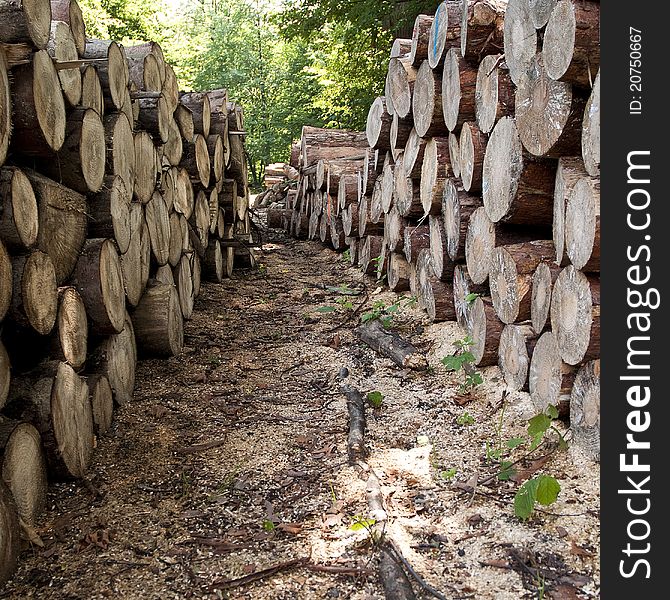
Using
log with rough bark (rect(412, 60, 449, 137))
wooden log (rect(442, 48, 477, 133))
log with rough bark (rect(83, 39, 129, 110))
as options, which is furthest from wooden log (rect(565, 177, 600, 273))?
log with rough bark (rect(83, 39, 129, 110))

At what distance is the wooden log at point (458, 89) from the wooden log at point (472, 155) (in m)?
0.09

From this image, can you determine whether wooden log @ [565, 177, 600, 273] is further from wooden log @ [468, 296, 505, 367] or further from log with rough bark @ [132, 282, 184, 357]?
log with rough bark @ [132, 282, 184, 357]

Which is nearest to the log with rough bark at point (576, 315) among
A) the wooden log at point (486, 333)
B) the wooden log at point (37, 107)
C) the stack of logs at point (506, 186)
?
the stack of logs at point (506, 186)

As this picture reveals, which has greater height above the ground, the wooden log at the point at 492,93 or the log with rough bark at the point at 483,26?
the log with rough bark at the point at 483,26

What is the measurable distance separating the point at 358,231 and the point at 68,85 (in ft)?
13.0

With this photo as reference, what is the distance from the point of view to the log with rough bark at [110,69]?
11.5ft

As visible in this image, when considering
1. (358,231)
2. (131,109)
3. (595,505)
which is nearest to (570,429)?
(595,505)

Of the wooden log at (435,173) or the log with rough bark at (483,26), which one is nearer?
the log with rough bark at (483,26)

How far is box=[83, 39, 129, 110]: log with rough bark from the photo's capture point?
3508mm

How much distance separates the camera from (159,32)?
14.9 meters

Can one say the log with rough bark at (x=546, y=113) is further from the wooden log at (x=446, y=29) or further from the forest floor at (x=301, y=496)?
the forest floor at (x=301, y=496)

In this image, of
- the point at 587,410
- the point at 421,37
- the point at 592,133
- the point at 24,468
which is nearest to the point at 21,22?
the point at 24,468

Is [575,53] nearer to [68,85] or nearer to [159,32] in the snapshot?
[68,85]

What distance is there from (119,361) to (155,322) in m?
0.61
